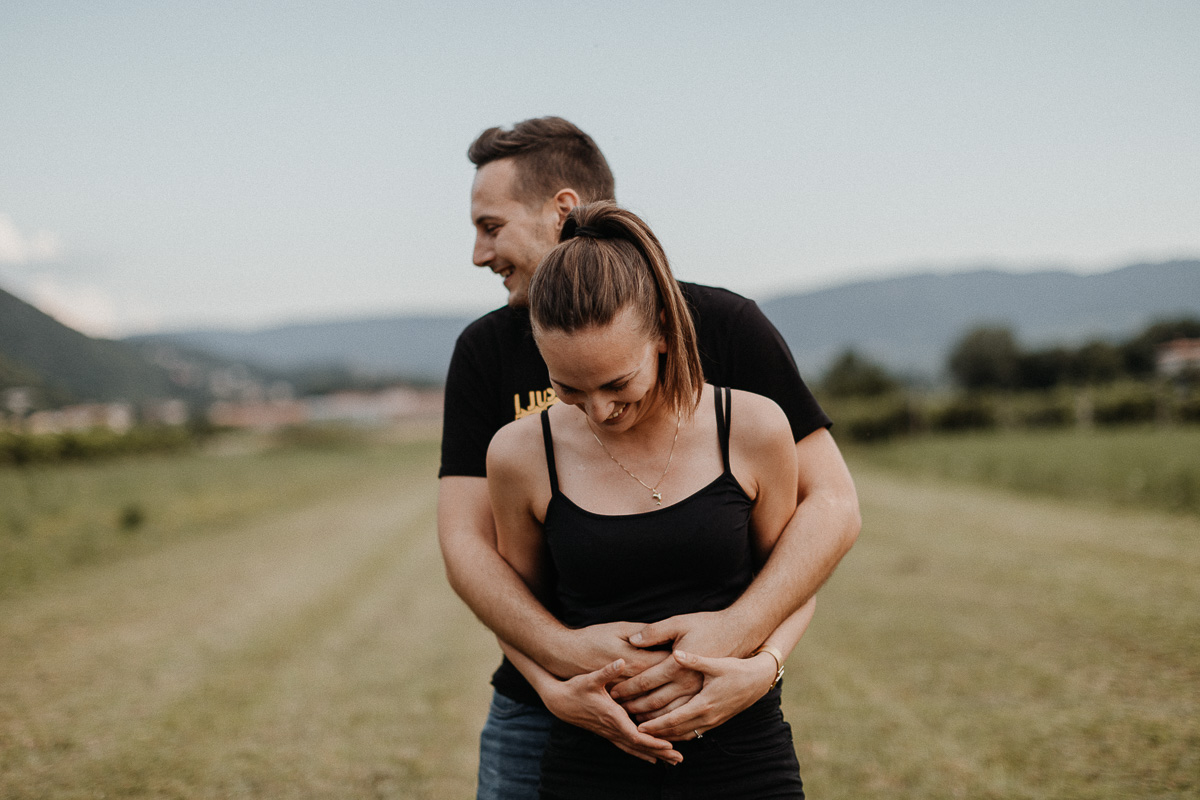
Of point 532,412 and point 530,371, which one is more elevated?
point 530,371

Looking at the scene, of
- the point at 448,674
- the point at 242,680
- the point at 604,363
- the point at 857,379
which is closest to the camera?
the point at 604,363

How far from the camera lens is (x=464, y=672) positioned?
24.0 feet

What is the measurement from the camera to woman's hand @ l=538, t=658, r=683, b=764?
1819 millimetres

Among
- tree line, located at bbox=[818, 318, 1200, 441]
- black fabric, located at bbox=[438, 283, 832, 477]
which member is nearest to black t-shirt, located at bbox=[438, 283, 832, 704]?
black fabric, located at bbox=[438, 283, 832, 477]

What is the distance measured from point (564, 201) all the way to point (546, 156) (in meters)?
0.17

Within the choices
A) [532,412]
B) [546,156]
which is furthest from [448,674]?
[546,156]

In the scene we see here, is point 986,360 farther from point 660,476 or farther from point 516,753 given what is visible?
point 660,476

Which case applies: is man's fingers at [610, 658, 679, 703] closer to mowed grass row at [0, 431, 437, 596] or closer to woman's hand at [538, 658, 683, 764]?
woman's hand at [538, 658, 683, 764]

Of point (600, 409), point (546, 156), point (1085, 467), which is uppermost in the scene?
point (546, 156)

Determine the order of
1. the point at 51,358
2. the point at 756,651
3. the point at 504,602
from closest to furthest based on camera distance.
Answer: the point at 756,651 < the point at 504,602 < the point at 51,358

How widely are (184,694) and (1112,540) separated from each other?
38.9 ft

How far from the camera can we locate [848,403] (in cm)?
5503

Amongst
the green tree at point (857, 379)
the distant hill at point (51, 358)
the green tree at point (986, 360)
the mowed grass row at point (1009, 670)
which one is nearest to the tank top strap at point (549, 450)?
the mowed grass row at point (1009, 670)

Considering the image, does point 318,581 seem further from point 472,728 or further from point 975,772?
point 975,772
